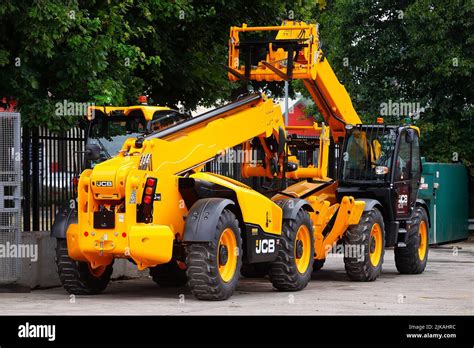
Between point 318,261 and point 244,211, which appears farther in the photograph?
point 318,261

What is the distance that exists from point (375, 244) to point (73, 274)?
20.0 feet

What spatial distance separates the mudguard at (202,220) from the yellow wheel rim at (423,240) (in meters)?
7.34

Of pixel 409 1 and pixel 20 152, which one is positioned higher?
pixel 409 1

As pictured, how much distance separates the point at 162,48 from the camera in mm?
23984

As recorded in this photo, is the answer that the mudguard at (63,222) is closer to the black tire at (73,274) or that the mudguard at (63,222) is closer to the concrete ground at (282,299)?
the black tire at (73,274)

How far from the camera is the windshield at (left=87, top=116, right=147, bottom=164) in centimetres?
1702

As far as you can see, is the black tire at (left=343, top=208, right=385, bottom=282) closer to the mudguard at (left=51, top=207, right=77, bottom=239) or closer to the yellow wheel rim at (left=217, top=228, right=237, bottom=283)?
the yellow wheel rim at (left=217, top=228, right=237, bottom=283)

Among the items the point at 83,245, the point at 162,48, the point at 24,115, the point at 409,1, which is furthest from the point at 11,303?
the point at 409,1

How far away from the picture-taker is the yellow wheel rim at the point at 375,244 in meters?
19.7

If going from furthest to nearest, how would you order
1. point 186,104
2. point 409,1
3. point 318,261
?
point 409,1 < point 186,104 < point 318,261

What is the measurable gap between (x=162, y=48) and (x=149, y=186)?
946 cm

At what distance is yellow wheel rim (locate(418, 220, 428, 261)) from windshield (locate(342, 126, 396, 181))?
183 cm
